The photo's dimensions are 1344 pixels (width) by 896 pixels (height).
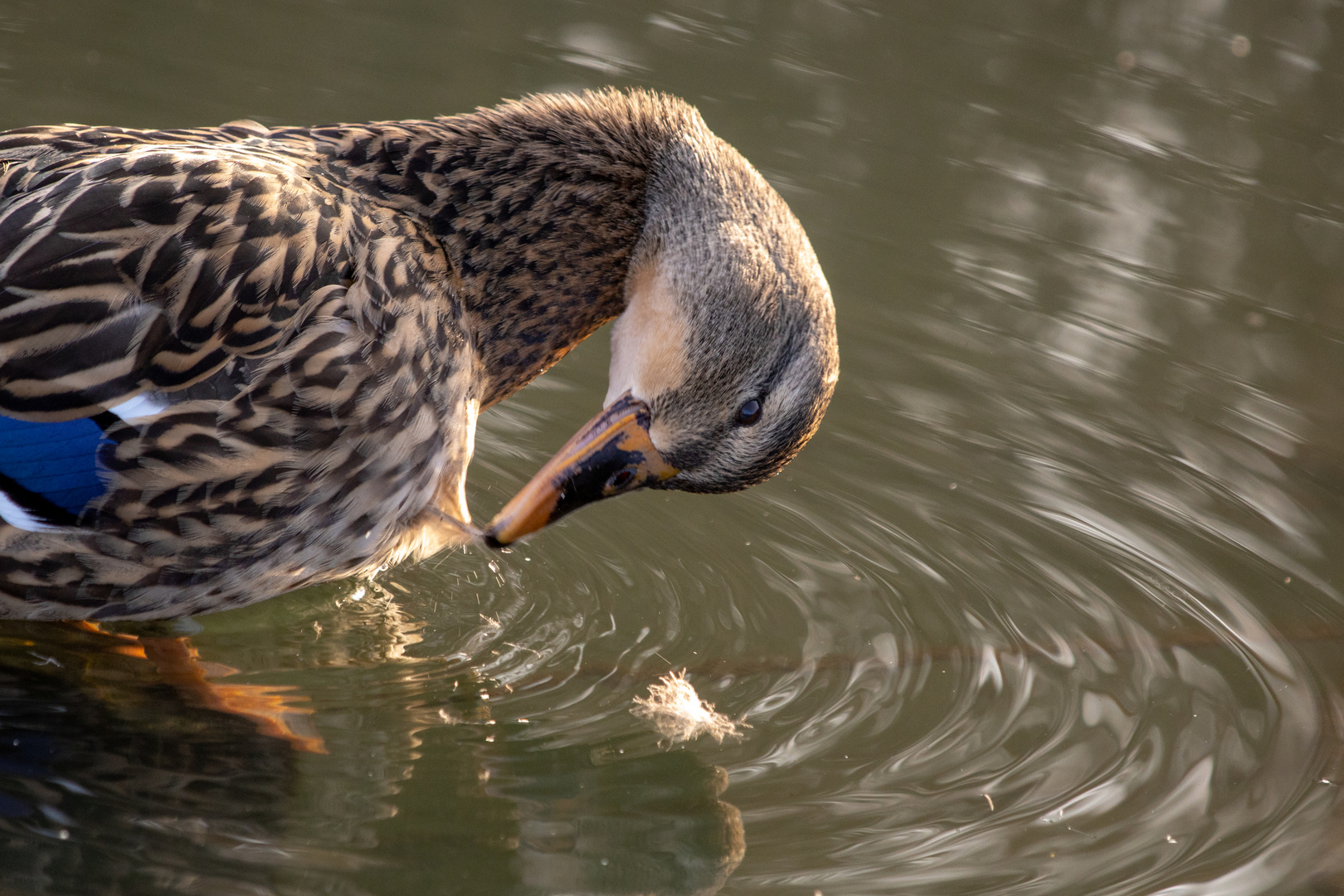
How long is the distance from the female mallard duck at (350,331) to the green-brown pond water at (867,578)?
0.51 meters

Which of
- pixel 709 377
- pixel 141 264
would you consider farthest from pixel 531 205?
pixel 141 264

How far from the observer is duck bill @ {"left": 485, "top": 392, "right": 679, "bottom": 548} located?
4.25m

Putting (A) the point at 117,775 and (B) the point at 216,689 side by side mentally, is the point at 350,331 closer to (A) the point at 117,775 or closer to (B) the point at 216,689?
(B) the point at 216,689

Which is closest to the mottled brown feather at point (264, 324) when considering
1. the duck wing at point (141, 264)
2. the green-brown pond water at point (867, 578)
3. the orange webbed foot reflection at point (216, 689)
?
the duck wing at point (141, 264)

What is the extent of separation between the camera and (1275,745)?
4.45 metres

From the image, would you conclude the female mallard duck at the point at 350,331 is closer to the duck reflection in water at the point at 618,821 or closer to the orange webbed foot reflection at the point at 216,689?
the orange webbed foot reflection at the point at 216,689

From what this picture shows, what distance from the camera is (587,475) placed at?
426 centimetres

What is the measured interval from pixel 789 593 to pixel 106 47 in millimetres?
4931

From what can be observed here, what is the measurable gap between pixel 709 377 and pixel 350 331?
40.8 inches

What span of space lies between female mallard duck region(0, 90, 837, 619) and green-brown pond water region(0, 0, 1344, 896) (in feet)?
1.67

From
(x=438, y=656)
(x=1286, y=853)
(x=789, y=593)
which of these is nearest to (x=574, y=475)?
(x=438, y=656)

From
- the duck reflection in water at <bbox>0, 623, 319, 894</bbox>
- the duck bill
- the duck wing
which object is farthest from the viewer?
the duck bill

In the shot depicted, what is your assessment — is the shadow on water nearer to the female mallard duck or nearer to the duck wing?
the female mallard duck

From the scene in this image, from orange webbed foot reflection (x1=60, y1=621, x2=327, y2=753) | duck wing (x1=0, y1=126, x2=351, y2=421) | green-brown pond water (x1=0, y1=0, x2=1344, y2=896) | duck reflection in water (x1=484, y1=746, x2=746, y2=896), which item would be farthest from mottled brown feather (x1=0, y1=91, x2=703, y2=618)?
duck reflection in water (x1=484, y1=746, x2=746, y2=896)
